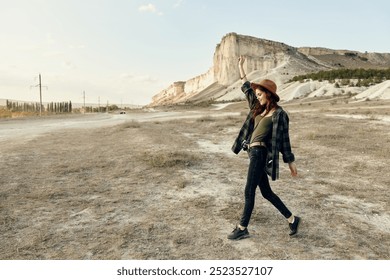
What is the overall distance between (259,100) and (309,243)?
84.5 inches

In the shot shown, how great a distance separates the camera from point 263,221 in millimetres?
5160

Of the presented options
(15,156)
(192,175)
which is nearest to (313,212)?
(192,175)

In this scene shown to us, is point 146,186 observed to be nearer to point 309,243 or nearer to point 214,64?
point 309,243

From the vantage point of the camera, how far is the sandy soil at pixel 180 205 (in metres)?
4.21

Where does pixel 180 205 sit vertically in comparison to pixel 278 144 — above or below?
below

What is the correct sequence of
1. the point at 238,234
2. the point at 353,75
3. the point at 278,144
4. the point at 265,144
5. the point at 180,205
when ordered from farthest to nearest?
the point at 353,75
the point at 180,205
the point at 238,234
the point at 265,144
the point at 278,144

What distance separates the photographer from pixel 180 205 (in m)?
5.93

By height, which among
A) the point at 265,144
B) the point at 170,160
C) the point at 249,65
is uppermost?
the point at 249,65

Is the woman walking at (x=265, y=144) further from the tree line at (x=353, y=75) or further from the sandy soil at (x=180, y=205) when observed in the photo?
the tree line at (x=353, y=75)

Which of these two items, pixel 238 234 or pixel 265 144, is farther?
pixel 238 234

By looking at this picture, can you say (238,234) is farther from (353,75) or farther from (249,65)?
(249,65)

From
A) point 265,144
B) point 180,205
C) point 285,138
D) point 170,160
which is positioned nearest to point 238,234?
point 265,144

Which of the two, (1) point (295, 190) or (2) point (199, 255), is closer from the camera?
(2) point (199, 255)

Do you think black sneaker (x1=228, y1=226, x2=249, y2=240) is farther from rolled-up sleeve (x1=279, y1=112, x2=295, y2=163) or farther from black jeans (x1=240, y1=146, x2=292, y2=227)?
rolled-up sleeve (x1=279, y1=112, x2=295, y2=163)
